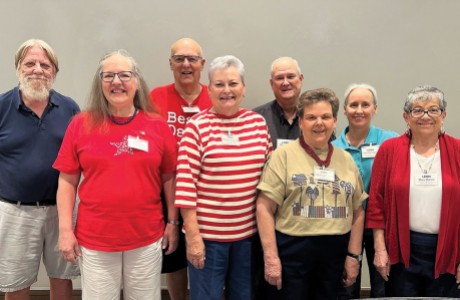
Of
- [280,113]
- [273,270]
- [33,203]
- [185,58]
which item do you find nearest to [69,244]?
[33,203]

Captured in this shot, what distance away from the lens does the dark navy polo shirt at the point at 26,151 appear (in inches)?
84.7

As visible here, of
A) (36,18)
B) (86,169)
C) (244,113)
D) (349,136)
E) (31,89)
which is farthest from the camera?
(36,18)

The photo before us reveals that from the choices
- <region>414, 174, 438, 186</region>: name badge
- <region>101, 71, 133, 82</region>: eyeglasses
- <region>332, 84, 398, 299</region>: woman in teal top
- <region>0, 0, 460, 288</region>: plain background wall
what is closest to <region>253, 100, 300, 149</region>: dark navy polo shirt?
<region>332, 84, 398, 299</region>: woman in teal top

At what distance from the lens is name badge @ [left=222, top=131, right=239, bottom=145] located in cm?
188

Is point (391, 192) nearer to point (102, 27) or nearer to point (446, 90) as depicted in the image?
point (446, 90)

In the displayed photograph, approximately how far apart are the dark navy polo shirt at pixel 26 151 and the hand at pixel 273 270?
1227 millimetres

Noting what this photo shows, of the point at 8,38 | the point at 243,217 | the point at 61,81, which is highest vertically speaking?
the point at 8,38

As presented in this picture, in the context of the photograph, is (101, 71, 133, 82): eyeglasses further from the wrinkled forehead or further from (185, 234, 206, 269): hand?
(185, 234, 206, 269): hand

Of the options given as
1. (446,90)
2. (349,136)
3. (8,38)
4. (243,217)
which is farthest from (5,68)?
(446,90)

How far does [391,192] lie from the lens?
6.42 ft

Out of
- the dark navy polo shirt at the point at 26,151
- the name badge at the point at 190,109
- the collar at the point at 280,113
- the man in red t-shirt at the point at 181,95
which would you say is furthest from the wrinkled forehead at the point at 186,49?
the dark navy polo shirt at the point at 26,151

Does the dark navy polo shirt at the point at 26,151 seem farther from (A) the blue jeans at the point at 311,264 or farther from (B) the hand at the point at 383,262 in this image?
(B) the hand at the point at 383,262

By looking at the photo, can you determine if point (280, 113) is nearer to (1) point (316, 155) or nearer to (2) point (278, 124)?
(2) point (278, 124)

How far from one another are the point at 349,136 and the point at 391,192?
48 centimetres
